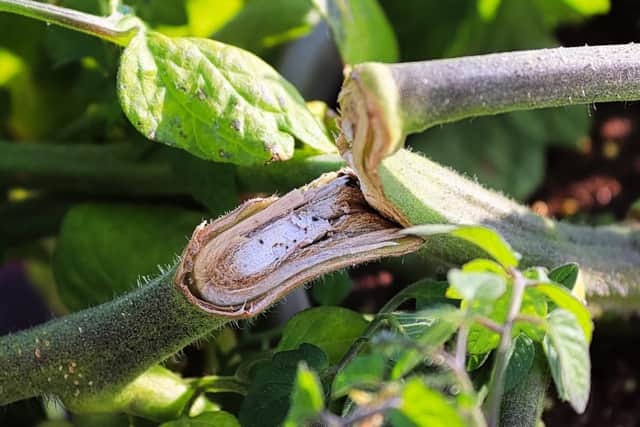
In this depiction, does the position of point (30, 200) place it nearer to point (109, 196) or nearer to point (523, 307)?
point (109, 196)

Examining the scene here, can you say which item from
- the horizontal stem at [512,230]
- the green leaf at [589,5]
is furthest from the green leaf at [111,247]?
the green leaf at [589,5]

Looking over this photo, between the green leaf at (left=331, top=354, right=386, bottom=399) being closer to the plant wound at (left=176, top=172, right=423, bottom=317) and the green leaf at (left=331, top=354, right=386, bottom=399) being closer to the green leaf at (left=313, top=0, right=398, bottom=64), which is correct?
the plant wound at (left=176, top=172, right=423, bottom=317)

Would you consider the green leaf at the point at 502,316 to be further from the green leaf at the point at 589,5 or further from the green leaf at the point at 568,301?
the green leaf at the point at 589,5

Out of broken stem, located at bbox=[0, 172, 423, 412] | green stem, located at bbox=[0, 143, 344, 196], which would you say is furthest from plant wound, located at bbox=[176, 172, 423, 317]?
green stem, located at bbox=[0, 143, 344, 196]

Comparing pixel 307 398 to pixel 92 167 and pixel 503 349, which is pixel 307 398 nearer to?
pixel 503 349

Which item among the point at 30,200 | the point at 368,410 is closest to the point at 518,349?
the point at 368,410
